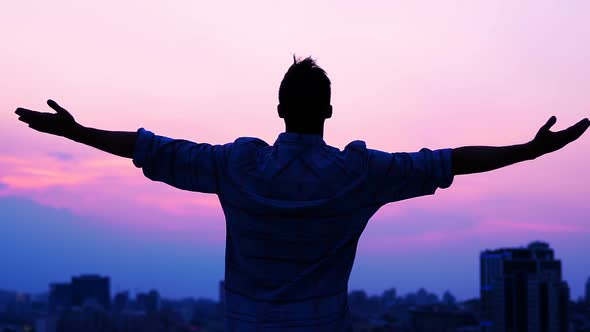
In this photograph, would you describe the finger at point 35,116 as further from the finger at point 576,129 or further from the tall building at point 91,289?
the tall building at point 91,289

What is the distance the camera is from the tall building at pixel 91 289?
149125mm

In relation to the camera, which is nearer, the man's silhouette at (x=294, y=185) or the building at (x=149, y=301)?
the man's silhouette at (x=294, y=185)

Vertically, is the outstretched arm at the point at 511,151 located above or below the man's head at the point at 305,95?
below

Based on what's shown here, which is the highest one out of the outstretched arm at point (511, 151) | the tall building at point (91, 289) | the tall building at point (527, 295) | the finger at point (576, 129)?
Result: the tall building at point (91, 289)

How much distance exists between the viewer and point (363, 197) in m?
2.70

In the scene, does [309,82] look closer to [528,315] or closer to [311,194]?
[311,194]

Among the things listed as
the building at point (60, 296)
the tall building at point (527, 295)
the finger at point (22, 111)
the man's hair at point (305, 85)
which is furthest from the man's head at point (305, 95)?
the building at point (60, 296)

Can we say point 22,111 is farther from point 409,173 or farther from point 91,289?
point 91,289

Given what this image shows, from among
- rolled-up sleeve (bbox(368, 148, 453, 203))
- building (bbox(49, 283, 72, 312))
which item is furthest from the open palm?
building (bbox(49, 283, 72, 312))

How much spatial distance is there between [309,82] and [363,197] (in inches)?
12.9

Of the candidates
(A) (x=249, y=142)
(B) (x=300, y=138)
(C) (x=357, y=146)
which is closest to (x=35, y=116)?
(A) (x=249, y=142)

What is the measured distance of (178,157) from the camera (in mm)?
2684

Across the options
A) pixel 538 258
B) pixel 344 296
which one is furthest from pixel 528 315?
pixel 344 296

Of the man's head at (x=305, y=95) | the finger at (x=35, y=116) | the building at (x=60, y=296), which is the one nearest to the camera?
the man's head at (x=305, y=95)
